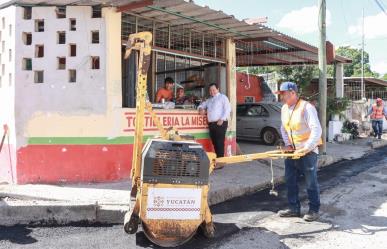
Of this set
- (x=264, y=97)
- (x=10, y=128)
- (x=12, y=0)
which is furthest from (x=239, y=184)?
(x=264, y=97)

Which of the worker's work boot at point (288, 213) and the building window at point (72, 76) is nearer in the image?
the worker's work boot at point (288, 213)

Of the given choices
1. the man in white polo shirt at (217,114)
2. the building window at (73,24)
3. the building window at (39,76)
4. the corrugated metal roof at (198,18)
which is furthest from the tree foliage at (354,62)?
the building window at (39,76)

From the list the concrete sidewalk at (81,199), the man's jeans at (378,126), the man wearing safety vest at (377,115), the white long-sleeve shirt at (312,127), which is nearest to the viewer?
the white long-sleeve shirt at (312,127)

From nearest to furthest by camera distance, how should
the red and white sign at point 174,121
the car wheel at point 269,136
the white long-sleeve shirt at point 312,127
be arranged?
the white long-sleeve shirt at point 312,127
the red and white sign at point 174,121
the car wheel at point 269,136

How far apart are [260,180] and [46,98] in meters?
4.19

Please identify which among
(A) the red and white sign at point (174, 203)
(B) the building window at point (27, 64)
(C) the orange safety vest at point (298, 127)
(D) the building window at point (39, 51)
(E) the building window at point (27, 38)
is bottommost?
(A) the red and white sign at point (174, 203)

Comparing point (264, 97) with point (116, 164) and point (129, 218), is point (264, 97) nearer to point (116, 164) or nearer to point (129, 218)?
point (116, 164)

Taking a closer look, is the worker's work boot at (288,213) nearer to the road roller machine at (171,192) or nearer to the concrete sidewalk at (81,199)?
the concrete sidewalk at (81,199)

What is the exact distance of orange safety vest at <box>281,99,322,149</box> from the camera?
5688 millimetres

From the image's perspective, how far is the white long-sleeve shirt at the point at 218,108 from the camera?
8961mm

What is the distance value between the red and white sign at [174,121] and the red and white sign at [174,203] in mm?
3442

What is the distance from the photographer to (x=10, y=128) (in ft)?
24.1

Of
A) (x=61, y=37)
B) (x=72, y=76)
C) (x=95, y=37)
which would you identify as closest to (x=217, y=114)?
(x=95, y=37)

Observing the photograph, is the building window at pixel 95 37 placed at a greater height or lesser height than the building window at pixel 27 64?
greater
